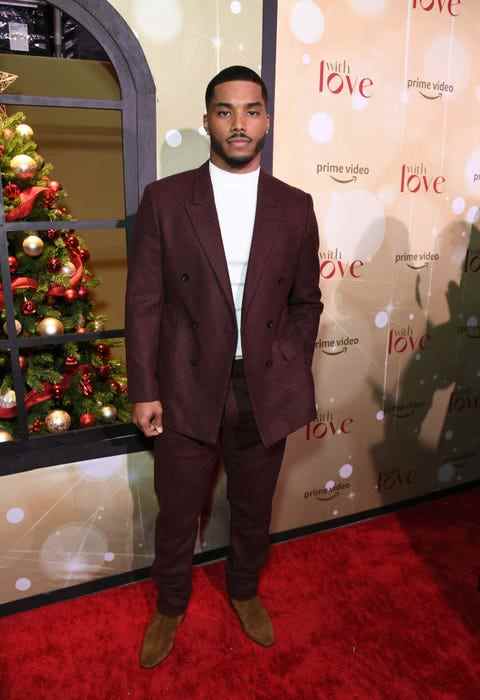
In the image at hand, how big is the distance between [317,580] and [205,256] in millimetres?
1590

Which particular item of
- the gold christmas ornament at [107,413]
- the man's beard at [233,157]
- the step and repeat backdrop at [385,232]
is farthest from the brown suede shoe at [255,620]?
the man's beard at [233,157]

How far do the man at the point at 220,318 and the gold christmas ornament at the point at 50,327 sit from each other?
0.47 metres

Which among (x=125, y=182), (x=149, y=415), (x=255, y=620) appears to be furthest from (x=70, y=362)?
(x=255, y=620)

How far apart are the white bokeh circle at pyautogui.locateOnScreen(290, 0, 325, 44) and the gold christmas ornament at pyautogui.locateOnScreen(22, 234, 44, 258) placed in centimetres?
127

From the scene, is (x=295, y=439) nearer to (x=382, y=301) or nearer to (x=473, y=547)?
(x=382, y=301)

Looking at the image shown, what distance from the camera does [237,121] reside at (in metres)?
1.67

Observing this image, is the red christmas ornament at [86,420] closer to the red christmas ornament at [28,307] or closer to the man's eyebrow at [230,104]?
the red christmas ornament at [28,307]

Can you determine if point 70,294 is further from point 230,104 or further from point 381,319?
point 381,319

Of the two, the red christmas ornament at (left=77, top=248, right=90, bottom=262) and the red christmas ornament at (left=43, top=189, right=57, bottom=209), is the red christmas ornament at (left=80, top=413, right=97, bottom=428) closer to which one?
the red christmas ornament at (left=77, top=248, right=90, bottom=262)

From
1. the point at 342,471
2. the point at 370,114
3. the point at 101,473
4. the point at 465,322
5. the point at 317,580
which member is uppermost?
the point at 370,114

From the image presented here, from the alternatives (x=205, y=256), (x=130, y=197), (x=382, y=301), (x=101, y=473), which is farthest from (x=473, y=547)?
(x=130, y=197)

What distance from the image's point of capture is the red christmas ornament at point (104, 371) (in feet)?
7.89

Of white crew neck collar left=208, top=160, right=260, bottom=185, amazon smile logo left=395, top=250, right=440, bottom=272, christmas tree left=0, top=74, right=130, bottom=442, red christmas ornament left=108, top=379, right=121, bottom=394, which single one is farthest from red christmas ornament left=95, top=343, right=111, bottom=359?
amazon smile logo left=395, top=250, right=440, bottom=272

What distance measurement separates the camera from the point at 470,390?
3.13 meters
